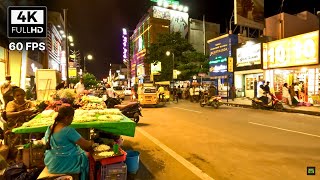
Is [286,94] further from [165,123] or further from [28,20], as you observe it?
[28,20]

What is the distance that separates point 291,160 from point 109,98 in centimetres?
950

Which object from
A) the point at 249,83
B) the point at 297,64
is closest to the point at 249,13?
the point at 249,83

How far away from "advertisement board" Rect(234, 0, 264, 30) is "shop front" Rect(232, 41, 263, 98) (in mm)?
2887

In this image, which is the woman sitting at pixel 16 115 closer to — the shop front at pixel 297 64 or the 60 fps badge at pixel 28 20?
the 60 fps badge at pixel 28 20

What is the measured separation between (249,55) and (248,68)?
1395 millimetres

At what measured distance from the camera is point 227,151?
26.5 feet

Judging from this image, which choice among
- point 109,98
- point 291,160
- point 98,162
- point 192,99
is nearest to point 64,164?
point 98,162

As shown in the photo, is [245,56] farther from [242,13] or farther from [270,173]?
[270,173]

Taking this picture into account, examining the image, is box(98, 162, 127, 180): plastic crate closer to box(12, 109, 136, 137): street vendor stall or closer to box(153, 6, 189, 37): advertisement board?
box(12, 109, 136, 137): street vendor stall

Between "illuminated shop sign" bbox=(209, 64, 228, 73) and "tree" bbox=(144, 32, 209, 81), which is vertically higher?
"tree" bbox=(144, 32, 209, 81)

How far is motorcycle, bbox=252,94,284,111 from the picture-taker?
66.2ft

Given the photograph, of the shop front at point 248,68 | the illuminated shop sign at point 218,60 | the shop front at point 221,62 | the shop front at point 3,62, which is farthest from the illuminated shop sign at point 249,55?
the shop front at point 3,62

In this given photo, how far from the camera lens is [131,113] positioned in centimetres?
1323

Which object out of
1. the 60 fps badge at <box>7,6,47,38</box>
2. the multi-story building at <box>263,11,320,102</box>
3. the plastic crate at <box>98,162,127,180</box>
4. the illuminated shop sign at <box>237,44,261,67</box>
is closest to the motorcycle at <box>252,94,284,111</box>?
the multi-story building at <box>263,11,320,102</box>
